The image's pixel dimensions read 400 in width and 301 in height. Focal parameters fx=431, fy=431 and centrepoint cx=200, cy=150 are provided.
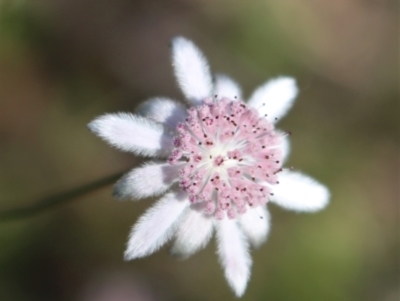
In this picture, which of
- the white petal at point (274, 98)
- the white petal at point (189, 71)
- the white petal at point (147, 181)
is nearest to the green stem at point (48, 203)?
the white petal at point (147, 181)

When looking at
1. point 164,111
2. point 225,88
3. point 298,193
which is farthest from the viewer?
point 225,88

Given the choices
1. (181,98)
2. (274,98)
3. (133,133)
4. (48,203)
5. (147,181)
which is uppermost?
(274,98)

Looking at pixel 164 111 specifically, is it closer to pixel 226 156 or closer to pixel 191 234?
pixel 226 156

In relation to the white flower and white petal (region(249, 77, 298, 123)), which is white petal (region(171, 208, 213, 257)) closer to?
the white flower

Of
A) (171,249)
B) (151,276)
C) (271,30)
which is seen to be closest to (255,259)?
(151,276)

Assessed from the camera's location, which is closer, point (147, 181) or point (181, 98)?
point (147, 181)

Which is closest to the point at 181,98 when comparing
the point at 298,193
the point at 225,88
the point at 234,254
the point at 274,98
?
the point at 225,88

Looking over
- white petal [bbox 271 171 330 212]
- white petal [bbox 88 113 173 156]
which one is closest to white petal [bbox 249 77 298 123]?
white petal [bbox 271 171 330 212]
